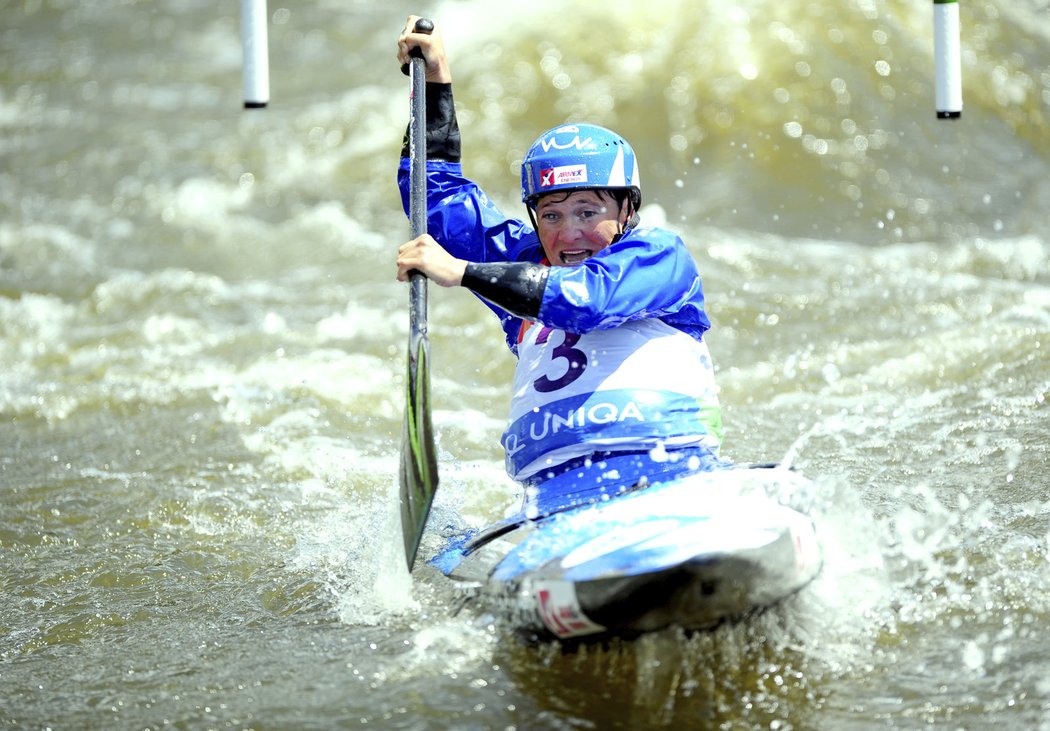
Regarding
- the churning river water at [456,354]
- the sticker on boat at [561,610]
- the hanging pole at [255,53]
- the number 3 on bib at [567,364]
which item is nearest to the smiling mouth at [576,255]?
the number 3 on bib at [567,364]

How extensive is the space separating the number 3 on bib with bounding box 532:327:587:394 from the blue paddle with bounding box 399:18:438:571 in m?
0.40

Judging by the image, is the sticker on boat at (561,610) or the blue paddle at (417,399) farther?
the blue paddle at (417,399)

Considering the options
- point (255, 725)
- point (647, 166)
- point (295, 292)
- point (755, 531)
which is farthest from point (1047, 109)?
point (255, 725)

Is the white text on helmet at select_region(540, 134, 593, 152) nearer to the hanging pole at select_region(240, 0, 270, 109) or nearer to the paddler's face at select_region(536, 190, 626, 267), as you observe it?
the paddler's face at select_region(536, 190, 626, 267)

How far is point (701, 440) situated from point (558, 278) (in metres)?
0.74

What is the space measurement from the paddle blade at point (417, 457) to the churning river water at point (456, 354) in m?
0.27

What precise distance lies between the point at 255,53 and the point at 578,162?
97.8 inches

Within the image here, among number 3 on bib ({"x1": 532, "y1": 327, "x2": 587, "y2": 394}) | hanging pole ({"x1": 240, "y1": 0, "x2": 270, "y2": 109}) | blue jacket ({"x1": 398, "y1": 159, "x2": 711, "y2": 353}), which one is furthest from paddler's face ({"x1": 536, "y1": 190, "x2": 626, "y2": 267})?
hanging pole ({"x1": 240, "y1": 0, "x2": 270, "y2": 109})

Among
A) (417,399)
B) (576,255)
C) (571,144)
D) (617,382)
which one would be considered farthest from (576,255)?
(417,399)

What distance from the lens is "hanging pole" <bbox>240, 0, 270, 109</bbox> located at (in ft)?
20.4

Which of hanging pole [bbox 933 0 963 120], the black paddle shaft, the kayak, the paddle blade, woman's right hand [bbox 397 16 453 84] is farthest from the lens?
hanging pole [bbox 933 0 963 120]

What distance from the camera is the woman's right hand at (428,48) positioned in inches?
183

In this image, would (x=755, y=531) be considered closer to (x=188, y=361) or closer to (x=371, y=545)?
(x=371, y=545)

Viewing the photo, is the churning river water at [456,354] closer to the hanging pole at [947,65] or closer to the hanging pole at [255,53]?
the hanging pole at [947,65]
